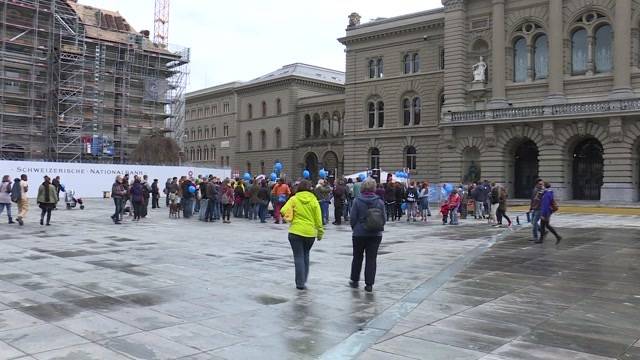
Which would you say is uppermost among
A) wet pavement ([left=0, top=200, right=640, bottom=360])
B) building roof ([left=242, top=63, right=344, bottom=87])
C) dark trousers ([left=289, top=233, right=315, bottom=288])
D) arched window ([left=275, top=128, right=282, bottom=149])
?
building roof ([left=242, top=63, right=344, bottom=87])

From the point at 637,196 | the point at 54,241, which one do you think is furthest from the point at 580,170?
the point at 54,241

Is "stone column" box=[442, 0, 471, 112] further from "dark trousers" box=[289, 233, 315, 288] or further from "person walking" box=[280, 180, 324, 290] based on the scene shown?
"dark trousers" box=[289, 233, 315, 288]

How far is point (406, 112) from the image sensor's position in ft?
184

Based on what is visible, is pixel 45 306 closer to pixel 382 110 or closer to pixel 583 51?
pixel 583 51

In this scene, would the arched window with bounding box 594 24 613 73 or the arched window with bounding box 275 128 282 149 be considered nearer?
the arched window with bounding box 594 24 613 73

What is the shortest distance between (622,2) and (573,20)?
3.48 metres

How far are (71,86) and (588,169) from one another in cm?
4378

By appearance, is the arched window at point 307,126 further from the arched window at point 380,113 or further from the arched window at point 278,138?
the arched window at point 380,113

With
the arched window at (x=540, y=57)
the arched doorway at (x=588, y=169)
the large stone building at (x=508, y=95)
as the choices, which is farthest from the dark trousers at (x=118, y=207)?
the arched doorway at (x=588, y=169)

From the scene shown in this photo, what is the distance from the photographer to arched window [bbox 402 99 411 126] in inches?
2196

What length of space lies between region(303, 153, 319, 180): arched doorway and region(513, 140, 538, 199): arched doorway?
27.6 meters

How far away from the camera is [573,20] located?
1676 inches

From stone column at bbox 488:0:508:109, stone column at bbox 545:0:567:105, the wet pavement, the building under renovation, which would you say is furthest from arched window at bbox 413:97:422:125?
the wet pavement

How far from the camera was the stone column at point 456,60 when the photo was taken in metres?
47.6
